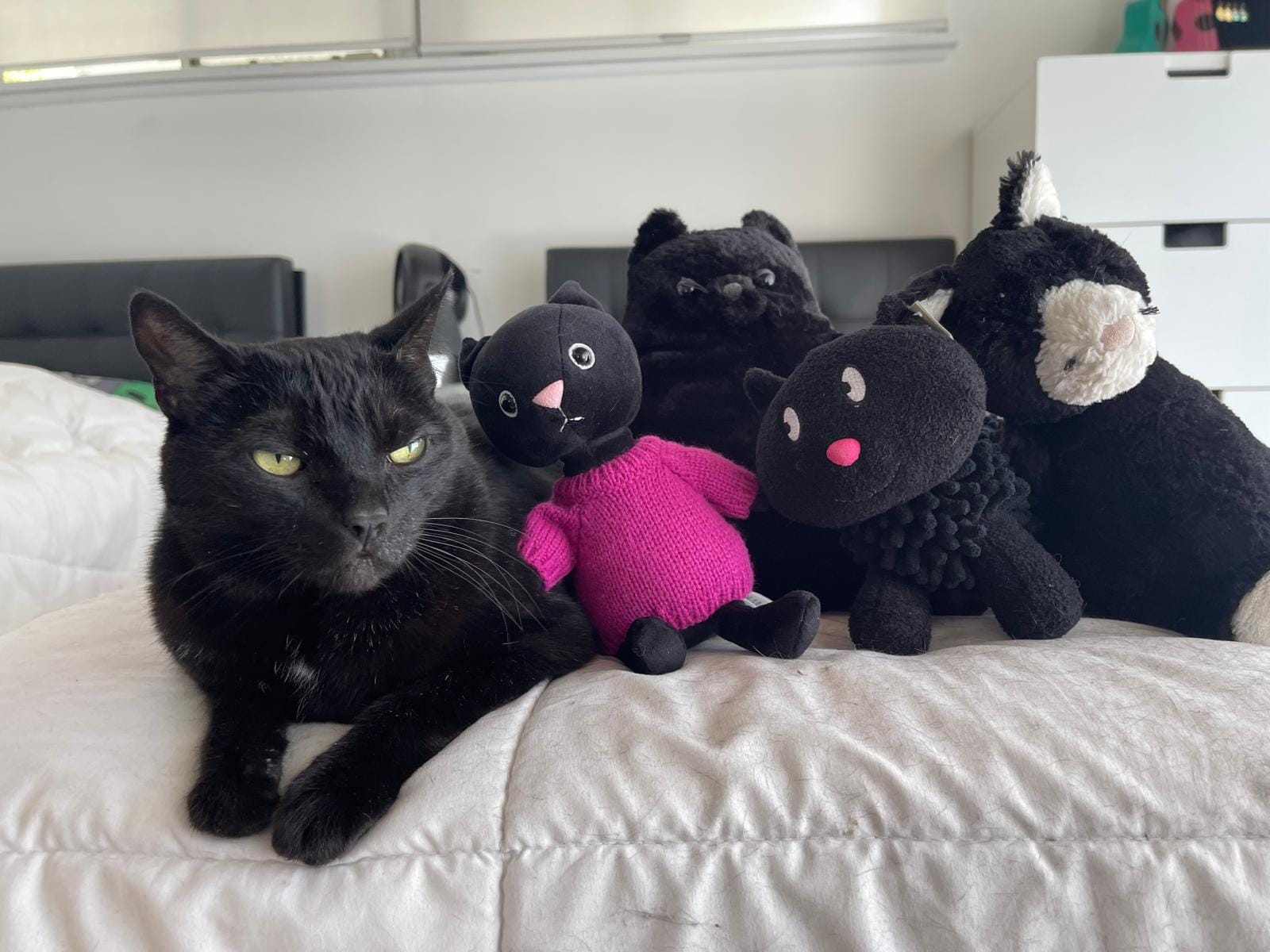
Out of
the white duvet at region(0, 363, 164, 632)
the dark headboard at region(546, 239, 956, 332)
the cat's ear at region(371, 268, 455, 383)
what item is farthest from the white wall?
the cat's ear at region(371, 268, 455, 383)

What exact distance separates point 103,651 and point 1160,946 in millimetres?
926

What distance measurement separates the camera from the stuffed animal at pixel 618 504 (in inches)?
29.4

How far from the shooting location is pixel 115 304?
246 cm

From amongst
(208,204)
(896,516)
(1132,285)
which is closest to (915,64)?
(1132,285)

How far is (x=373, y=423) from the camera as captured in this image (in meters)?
0.70

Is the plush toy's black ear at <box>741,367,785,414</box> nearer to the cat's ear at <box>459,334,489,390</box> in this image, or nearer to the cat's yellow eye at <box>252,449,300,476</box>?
the cat's ear at <box>459,334,489,390</box>

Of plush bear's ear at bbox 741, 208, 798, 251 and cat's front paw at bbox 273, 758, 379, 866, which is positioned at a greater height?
plush bear's ear at bbox 741, 208, 798, 251

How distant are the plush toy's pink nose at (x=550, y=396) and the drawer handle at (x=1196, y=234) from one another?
6.11ft

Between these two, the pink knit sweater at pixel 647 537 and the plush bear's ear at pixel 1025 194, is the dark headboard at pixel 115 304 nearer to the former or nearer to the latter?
the pink knit sweater at pixel 647 537

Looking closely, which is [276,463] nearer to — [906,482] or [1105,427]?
[906,482]

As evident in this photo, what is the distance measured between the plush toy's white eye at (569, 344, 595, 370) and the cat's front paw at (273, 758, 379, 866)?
1.31 ft

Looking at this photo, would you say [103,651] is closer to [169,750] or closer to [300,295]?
[169,750]

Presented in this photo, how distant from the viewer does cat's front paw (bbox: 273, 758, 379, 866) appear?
0.53 meters

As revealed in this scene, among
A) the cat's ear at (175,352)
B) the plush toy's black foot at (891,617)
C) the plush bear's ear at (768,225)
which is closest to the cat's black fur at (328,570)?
the cat's ear at (175,352)
